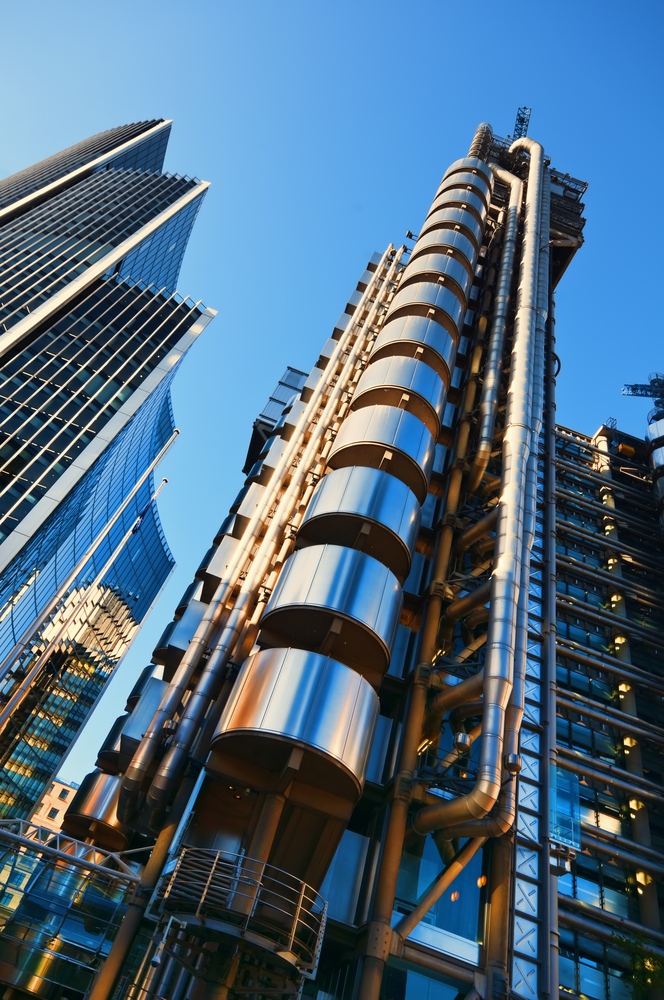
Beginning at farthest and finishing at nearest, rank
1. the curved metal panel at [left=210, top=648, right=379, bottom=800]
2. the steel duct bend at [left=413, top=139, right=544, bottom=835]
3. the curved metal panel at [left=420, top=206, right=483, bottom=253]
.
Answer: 1. the curved metal panel at [left=420, top=206, right=483, bottom=253]
2. the steel duct bend at [left=413, top=139, right=544, bottom=835]
3. the curved metal panel at [left=210, top=648, right=379, bottom=800]

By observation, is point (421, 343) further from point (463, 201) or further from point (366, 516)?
point (463, 201)

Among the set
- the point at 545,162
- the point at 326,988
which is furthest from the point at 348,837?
the point at 545,162

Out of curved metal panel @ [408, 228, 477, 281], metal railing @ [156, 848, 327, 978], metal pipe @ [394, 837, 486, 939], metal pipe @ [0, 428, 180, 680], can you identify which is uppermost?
metal pipe @ [0, 428, 180, 680]

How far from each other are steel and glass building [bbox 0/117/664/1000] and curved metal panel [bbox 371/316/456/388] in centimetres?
15

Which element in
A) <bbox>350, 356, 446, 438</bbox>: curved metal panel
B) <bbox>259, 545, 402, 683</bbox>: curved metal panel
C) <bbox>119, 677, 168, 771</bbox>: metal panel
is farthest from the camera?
<bbox>350, 356, 446, 438</bbox>: curved metal panel

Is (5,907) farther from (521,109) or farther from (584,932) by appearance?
(521,109)

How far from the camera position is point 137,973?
→ 844 inches

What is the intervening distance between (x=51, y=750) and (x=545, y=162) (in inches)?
4567

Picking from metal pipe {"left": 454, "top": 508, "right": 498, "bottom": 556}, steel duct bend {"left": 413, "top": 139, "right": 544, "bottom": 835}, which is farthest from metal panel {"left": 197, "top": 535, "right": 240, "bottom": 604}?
steel duct bend {"left": 413, "top": 139, "right": 544, "bottom": 835}

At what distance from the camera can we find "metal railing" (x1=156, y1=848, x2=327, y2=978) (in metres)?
19.6

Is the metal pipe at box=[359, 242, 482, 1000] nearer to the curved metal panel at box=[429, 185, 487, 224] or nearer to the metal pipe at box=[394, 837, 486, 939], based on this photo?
the metal pipe at box=[394, 837, 486, 939]

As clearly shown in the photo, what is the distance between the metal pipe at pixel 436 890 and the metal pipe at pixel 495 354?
15518 mm

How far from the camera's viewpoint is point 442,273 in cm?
4088

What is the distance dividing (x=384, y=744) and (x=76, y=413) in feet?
264
